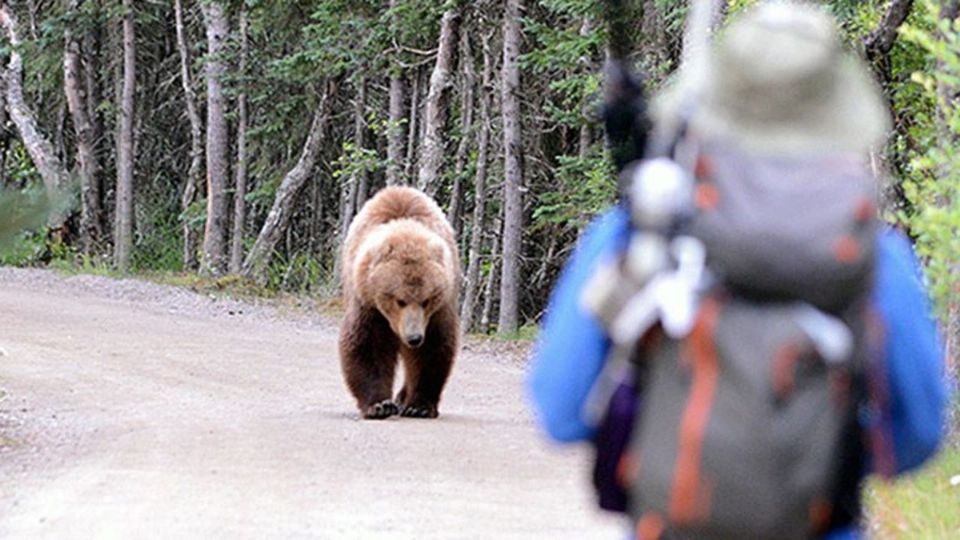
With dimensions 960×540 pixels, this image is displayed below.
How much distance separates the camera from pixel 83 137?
3497 centimetres

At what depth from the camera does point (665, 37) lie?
2222 cm

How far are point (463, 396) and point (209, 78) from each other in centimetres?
1693

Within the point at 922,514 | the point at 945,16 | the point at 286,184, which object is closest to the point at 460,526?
the point at 922,514

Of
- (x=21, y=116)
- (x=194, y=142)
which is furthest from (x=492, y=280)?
(x=21, y=116)

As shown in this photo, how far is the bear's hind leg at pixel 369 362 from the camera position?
41.4 feet

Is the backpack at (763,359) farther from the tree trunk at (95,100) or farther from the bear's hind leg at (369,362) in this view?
the tree trunk at (95,100)

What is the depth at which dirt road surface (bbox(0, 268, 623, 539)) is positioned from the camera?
857 cm

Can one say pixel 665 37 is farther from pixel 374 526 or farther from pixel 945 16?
pixel 374 526

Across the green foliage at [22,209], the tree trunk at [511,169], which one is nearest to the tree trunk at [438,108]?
the tree trunk at [511,169]

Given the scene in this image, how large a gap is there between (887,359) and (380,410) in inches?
368

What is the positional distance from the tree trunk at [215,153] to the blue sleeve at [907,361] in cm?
2819

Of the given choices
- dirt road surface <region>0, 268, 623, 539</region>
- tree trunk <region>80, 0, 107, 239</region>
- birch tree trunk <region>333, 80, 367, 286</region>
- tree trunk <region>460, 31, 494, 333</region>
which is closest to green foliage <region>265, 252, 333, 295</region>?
birch tree trunk <region>333, 80, 367, 286</region>

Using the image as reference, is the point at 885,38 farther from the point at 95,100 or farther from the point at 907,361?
the point at 95,100

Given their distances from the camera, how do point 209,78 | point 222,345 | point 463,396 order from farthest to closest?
point 209,78
point 222,345
point 463,396
